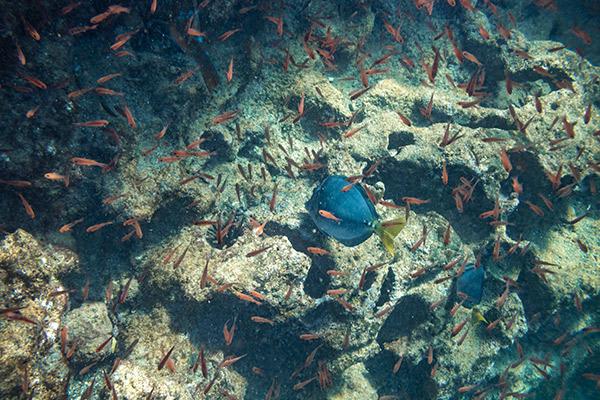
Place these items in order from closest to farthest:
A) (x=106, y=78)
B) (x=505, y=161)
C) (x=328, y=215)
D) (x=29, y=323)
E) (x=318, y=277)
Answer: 1. (x=29, y=323)
2. (x=328, y=215)
3. (x=106, y=78)
4. (x=318, y=277)
5. (x=505, y=161)

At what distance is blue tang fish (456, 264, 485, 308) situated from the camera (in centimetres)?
570

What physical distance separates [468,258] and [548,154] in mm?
3026

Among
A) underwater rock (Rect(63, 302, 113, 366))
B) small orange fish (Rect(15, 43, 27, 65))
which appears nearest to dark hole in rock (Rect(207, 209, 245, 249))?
underwater rock (Rect(63, 302, 113, 366))

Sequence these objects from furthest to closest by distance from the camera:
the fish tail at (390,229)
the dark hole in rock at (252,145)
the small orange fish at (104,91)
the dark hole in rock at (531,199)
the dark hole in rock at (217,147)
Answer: the dark hole in rock at (531,199)
the dark hole in rock at (252,145)
the dark hole in rock at (217,147)
the small orange fish at (104,91)
the fish tail at (390,229)

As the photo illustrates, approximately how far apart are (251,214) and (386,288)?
2.63m

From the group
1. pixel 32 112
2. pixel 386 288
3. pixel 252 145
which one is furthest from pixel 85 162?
pixel 386 288

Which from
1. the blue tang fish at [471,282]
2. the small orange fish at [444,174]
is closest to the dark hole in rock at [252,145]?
the small orange fish at [444,174]

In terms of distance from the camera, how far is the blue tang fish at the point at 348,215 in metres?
4.04

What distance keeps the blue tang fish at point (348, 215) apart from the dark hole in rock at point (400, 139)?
2.87 metres

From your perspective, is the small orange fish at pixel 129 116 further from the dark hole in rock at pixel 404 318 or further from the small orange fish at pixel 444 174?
the dark hole in rock at pixel 404 318

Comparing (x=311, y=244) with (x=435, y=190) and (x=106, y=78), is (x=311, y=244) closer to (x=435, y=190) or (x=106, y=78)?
(x=435, y=190)

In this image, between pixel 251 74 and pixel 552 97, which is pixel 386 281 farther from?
pixel 552 97

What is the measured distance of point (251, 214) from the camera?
533 centimetres

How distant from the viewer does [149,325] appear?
16.3ft
